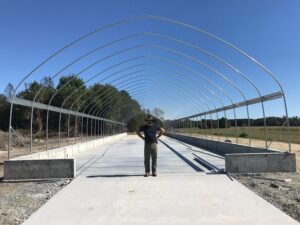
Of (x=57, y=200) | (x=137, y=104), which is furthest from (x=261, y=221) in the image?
(x=137, y=104)

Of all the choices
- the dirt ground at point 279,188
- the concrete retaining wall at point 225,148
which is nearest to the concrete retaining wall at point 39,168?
the dirt ground at point 279,188

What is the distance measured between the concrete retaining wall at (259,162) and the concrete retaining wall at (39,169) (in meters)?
3.91

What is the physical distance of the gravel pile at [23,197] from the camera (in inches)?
284

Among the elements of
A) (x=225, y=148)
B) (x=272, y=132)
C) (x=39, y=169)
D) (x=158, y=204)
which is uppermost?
(x=272, y=132)

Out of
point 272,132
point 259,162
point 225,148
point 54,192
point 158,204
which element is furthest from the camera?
point 225,148

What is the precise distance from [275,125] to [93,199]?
14833 mm

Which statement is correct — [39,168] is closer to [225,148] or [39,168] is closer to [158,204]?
[158,204]

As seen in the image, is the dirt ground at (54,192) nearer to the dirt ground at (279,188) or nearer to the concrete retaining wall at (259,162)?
the dirt ground at (279,188)

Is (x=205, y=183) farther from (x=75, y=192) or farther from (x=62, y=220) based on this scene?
(x=62, y=220)

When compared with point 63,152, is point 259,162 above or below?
below

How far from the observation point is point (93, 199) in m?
8.20

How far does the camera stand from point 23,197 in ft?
29.0

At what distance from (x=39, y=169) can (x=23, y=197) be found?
2.32 m

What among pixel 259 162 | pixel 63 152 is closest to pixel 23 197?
pixel 259 162
